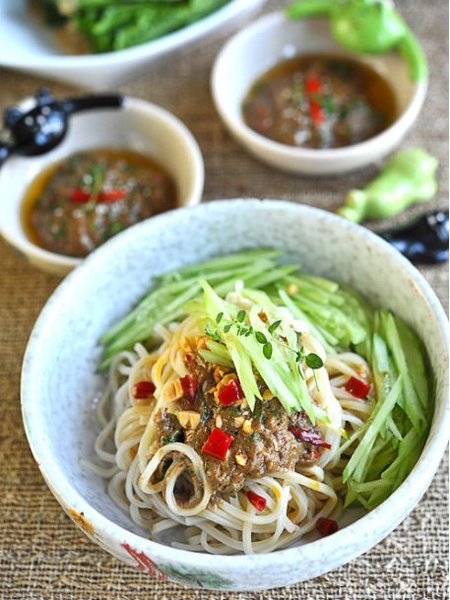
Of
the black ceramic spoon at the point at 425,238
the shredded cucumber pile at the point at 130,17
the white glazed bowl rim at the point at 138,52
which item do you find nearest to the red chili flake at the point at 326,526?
the black ceramic spoon at the point at 425,238

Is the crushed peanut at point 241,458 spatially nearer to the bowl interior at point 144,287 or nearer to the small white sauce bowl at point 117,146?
the bowl interior at point 144,287

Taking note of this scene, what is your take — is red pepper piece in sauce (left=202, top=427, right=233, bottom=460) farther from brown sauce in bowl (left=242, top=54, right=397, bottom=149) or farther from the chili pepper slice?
brown sauce in bowl (left=242, top=54, right=397, bottom=149)

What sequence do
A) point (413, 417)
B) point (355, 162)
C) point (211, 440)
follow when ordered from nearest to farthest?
1. point (211, 440)
2. point (413, 417)
3. point (355, 162)

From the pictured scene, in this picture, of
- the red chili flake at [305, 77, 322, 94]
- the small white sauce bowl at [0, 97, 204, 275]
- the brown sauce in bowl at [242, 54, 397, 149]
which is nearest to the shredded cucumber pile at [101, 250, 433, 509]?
the small white sauce bowl at [0, 97, 204, 275]

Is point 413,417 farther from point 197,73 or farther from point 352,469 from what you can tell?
point 197,73

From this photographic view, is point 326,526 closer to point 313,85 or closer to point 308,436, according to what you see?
point 308,436

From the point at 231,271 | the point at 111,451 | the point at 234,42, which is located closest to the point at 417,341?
the point at 231,271
